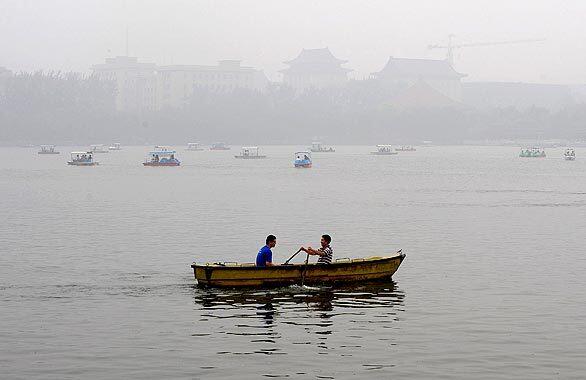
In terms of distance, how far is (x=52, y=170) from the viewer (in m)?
126

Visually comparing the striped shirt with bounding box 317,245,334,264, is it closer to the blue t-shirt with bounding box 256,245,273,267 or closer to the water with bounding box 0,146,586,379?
the water with bounding box 0,146,586,379

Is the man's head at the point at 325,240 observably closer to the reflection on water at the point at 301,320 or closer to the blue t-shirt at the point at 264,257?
the reflection on water at the point at 301,320

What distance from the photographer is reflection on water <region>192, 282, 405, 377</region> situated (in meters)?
24.2

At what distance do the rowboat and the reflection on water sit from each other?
255 millimetres

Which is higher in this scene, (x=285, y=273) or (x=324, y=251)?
(x=324, y=251)

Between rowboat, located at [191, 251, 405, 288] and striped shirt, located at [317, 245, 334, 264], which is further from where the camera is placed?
striped shirt, located at [317, 245, 334, 264]

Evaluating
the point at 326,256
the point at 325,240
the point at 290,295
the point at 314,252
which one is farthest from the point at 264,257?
the point at 326,256

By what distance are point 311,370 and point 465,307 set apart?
847cm

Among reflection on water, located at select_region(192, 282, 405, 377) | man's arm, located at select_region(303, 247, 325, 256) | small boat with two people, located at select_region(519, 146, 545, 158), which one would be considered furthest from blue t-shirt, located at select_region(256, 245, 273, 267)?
small boat with two people, located at select_region(519, 146, 545, 158)

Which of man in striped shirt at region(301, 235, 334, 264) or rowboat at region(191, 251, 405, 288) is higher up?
man in striped shirt at region(301, 235, 334, 264)

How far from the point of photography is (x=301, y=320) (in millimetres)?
27297

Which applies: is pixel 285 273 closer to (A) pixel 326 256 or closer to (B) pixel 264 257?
(B) pixel 264 257

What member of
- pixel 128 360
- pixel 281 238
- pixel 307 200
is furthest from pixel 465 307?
pixel 307 200

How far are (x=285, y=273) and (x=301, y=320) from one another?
11.8ft
